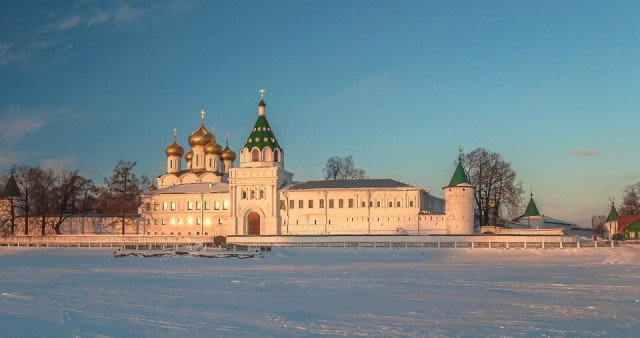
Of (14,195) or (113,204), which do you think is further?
(14,195)

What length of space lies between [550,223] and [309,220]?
30933 millimetres

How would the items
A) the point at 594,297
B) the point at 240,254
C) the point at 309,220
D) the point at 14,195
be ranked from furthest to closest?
the point at 14,195, the point at 309,220, the point at 240,254, the point at 594,297

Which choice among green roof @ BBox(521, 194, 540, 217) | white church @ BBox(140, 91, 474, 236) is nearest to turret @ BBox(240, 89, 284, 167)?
white church @ BBox(140, 91, 474, 236)

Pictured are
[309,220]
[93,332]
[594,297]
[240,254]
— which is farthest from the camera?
[309,220]

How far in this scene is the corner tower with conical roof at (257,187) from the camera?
193 feet

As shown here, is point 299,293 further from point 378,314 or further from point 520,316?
point 520,316

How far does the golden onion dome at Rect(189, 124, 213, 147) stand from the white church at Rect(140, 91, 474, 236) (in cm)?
857

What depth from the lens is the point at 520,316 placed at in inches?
545

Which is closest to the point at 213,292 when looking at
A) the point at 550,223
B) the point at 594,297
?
the point at 594,297

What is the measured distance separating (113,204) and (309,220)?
723 inches

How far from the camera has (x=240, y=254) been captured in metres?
38.1

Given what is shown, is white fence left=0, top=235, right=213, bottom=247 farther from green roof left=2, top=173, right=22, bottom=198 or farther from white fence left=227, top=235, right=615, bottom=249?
green roof left=2, top=173, right=22, bottom=198

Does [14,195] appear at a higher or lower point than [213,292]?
higher

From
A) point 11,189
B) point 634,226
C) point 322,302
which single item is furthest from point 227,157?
point 322,302
